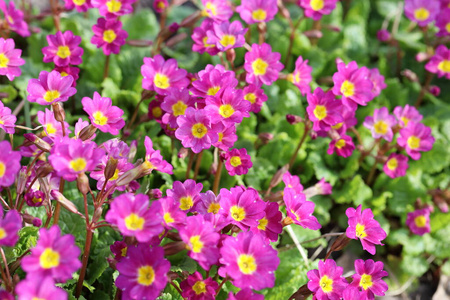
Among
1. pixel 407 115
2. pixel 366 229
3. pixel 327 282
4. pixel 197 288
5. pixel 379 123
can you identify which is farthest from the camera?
pixel 407 115

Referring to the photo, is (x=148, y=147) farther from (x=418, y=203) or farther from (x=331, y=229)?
(x=418, y=203)

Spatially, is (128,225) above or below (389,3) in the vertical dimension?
above

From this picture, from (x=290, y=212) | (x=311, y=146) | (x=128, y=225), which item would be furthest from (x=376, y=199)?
(x=128, y=225)

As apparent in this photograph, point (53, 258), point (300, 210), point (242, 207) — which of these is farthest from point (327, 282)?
point (53, 258)

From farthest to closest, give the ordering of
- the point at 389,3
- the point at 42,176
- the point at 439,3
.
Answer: the point at 389,3 → the point at 439,3 → the point at 42,176

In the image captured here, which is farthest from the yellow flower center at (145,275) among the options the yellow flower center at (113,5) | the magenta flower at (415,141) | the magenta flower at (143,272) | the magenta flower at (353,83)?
the magenta flower at (415,141)

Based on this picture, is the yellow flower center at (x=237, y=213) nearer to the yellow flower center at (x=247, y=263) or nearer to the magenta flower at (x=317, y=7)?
the yellow flower center at (x=247, y=263)

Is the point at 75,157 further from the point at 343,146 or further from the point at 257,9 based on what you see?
the point at 257,9
